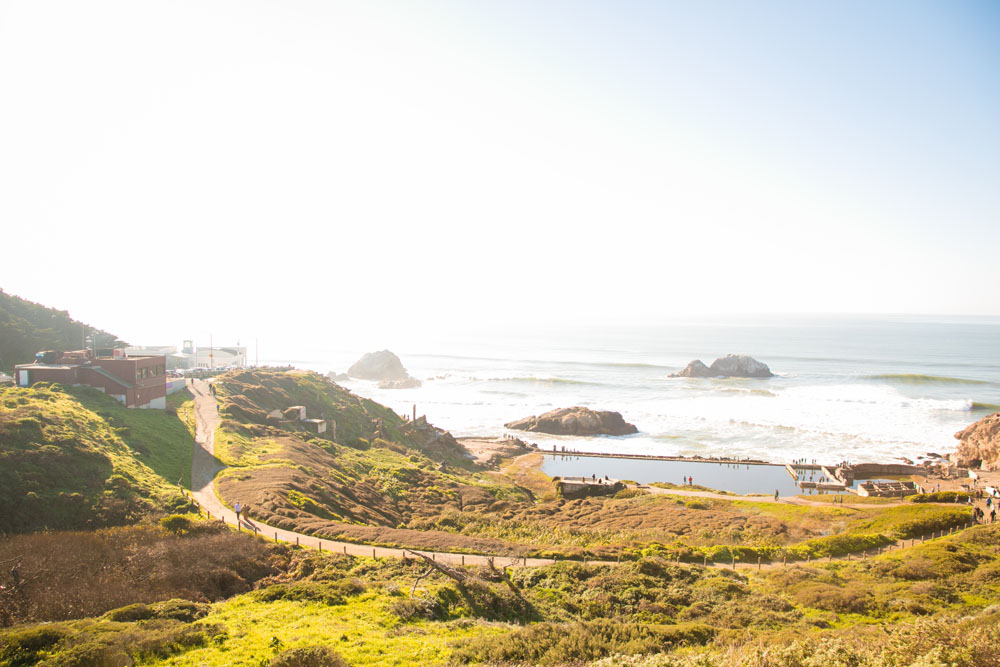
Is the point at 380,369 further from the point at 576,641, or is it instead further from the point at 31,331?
the point at 576,641

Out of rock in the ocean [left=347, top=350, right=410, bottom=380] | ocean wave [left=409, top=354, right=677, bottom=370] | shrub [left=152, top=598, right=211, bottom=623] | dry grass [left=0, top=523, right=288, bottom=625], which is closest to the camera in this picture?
dry grass [left=0, top=523, right=288, bottom=625]

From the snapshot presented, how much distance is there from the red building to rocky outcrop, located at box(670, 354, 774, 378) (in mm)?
89189

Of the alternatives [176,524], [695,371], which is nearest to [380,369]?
[695,371]

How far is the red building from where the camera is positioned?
122ft

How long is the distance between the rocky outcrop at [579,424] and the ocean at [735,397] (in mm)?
1848

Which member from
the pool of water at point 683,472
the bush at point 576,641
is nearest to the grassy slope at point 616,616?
the bush at point 576,641

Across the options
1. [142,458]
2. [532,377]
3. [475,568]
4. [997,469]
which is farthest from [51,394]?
[532,377]

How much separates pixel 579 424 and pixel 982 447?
3682 centimetres

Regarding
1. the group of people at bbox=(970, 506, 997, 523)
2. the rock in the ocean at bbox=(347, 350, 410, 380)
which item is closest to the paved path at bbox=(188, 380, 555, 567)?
the group of people at bbox=(970, 506, 997, 523)

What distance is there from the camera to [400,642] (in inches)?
518

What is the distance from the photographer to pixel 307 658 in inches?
433

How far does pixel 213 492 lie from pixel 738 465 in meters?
42.4

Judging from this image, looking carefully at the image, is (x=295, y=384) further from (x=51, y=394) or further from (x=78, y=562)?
(x=78, y=562)

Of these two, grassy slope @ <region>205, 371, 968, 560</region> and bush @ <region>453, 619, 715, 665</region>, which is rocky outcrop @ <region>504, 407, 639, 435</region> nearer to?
grassy slope @ <region>205, 371, 968, 560</region>
